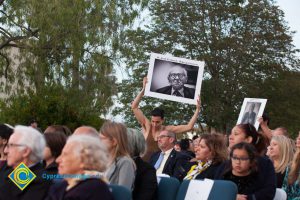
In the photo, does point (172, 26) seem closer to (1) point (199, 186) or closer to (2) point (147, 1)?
(2) point (147, 1)

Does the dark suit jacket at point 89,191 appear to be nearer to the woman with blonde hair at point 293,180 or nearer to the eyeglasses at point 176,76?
the woman with blonde hair at point 293,180

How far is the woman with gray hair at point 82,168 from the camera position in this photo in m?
5.25

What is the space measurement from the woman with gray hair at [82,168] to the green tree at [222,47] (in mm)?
40152

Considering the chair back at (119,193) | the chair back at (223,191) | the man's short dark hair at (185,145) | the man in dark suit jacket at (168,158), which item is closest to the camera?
the chair back at (119,193)

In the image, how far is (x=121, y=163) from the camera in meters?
7.02

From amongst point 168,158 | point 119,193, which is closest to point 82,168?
point 119,193

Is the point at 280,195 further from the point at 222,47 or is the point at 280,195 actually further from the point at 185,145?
the point at 222,47

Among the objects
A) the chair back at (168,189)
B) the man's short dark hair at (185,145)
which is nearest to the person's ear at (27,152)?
the chair back at (168,189)

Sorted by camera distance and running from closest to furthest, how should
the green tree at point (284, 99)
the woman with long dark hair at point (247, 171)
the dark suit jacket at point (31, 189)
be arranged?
the dark suit jacket at point (31, 189), the woman with long dark hair at point (247, 171), the green tree at point (284, 99)

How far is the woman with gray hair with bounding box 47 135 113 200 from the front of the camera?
5.25 m

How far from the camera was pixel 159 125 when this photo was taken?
11.4 meters

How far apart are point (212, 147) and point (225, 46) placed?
37.8 metres

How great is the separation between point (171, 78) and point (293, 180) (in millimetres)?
5047

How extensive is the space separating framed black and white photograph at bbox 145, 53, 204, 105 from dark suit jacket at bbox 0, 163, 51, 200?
669cm
